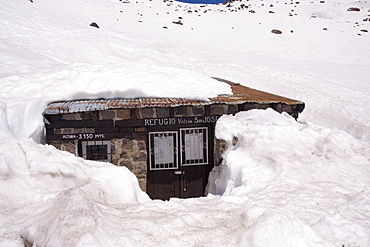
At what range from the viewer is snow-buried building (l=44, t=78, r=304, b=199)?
20.9 ft

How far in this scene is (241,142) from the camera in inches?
231

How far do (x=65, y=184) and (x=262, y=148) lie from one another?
3.55 meters

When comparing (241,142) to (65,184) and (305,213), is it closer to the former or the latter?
(305,213)

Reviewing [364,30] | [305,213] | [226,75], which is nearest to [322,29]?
[364,30]

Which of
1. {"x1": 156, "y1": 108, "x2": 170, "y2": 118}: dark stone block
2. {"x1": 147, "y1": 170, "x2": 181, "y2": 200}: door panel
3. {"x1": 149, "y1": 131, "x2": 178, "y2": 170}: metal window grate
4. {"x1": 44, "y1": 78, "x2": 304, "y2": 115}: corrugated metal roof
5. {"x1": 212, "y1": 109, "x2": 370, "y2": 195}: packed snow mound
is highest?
{"x1": 44, "y1": 78, "x2": 304, "y2": 115}: corrugated metal roof

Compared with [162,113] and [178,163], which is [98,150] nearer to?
[162,113]

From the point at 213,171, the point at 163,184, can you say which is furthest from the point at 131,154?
the point at 213,171

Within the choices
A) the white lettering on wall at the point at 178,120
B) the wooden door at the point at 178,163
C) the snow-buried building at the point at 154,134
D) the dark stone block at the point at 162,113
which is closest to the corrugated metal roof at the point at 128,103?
the snow-buried building at the point at 154,134

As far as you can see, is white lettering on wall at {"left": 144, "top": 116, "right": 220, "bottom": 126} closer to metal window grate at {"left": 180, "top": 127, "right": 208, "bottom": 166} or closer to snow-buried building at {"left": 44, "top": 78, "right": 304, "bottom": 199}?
snow-buried building at {"left": 44, "top": 78, "right": 304, "bottom": 199}

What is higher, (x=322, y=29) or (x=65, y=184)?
(x=322, y=29)

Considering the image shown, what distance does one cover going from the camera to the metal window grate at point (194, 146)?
714 cm

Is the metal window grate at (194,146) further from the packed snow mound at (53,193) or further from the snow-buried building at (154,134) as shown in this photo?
the packed snow mound at (53,193)

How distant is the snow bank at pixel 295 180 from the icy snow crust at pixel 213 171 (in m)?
0.02

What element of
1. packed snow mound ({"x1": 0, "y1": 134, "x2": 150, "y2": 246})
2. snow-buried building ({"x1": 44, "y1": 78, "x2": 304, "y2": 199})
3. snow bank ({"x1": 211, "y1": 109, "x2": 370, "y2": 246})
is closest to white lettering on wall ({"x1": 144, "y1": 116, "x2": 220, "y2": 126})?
snow-buried building ({"x1": 44, "y1": 78, "x2": 304, "y2": 199})
